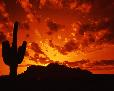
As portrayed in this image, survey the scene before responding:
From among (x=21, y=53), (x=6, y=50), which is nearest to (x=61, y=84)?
(x=21, y=53)

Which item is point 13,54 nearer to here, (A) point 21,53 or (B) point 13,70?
(A) point 21,53

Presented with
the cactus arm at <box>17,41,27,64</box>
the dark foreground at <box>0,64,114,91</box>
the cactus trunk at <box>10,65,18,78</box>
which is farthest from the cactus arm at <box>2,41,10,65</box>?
the dark foreground at <box>0,64,114,91</box>

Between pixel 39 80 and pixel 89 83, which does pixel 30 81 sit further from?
pixel 89 83

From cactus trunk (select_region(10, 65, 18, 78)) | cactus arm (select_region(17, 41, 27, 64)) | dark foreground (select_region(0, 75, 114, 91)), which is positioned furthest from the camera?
cactus arm (select_region(17, 41, 27, 64))

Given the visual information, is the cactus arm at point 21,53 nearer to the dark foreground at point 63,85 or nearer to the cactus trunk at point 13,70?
the cactus trunk at point 13,70

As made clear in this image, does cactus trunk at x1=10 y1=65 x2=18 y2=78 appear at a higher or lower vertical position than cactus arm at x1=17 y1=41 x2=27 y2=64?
lower

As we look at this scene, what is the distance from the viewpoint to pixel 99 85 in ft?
37.2

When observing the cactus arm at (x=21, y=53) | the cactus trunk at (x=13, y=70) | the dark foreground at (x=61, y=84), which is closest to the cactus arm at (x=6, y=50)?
the cactus trunk at (x=13, y=70)

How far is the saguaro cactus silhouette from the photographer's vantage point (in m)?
12.8

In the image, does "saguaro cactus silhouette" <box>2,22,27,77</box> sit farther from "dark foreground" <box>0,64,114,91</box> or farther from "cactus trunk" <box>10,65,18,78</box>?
"dark foreground" <box>0,64,114,91</box>

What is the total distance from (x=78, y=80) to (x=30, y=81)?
6.98 ft

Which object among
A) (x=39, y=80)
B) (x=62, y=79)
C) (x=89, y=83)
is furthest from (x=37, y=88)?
(x=89, y=83)

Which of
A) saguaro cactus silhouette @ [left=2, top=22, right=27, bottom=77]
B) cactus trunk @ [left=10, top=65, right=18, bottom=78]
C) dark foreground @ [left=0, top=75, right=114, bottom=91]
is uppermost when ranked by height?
saguaro cactus silhouette @ [left=2, top=22, right=27, bottom=77]

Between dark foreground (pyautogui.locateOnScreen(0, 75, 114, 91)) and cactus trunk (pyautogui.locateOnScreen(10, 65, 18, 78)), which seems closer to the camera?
dark foreground (pyautogui.locateOnScreen(0, 75, 114, 91))
